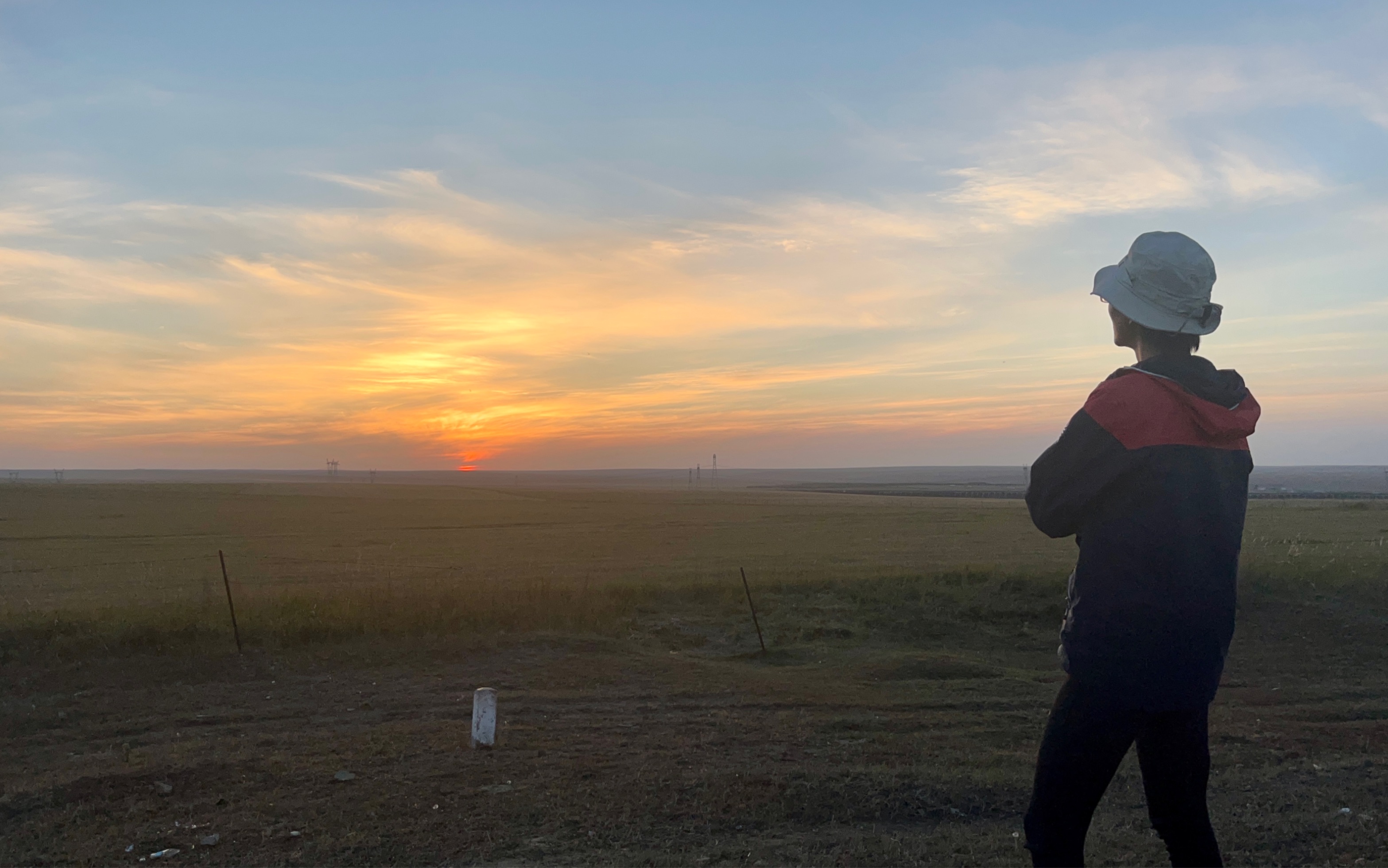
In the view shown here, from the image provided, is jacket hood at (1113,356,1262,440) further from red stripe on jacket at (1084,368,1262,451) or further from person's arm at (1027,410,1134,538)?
person's arm at (1027,410,1134,538)

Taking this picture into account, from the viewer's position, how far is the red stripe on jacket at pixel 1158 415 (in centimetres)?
227

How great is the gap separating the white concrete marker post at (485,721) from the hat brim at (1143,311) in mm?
6050

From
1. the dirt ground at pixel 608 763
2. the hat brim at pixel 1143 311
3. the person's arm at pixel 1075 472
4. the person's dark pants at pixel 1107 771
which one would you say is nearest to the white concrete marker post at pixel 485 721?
the dirt ground at pixel 608 763

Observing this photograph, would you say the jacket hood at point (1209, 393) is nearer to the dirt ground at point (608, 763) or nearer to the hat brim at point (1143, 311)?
the hat brim at point (1143, 311)

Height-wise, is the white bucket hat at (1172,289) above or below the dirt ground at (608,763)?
above

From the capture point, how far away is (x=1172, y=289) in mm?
2508

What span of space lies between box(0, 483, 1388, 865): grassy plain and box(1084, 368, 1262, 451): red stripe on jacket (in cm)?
305

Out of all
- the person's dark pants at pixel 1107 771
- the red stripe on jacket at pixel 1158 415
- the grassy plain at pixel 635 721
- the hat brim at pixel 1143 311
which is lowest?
the grassy plain at pixel 635 721

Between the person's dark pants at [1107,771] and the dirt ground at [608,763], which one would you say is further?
the dirt ground at [608,763]

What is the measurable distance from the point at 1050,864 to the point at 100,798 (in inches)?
250

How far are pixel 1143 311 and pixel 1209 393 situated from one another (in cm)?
30

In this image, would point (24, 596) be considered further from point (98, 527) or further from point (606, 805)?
point (98, 527)

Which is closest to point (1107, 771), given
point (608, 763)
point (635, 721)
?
point (608, 763)

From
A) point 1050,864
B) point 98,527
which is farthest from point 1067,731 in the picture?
point 98,527
